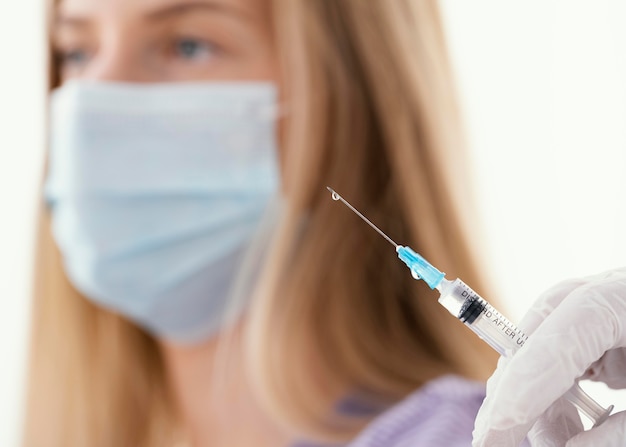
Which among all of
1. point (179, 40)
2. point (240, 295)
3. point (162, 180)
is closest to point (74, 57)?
point (179, 40)

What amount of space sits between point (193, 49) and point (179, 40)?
0.09 ft

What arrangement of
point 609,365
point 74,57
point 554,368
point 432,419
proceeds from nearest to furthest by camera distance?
point 554,368
point 609,365
point 432,419
point 74,57

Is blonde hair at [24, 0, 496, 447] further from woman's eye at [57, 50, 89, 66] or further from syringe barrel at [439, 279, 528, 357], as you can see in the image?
syringe barrel at [439, 279, 528, 357]

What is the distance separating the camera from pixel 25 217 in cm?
206

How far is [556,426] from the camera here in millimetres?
721

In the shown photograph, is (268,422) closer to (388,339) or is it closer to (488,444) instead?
(388,339)

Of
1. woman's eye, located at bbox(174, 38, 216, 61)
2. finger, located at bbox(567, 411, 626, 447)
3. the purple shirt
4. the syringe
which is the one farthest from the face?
finger, located at bbox(567, 411, 626, 447)

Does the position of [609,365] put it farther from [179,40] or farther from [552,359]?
[179,40]

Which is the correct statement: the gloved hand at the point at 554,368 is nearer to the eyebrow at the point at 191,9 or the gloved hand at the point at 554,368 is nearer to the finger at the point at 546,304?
the finger at the point at 546,304

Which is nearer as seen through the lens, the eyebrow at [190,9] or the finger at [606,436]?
the finger at [606,436]

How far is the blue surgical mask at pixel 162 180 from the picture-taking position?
1.33 metres

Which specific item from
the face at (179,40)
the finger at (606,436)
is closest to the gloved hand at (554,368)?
the finger at (606,436)

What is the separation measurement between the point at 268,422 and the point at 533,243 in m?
0.70

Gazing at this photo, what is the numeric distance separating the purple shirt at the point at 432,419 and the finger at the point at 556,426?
15.0 inches
